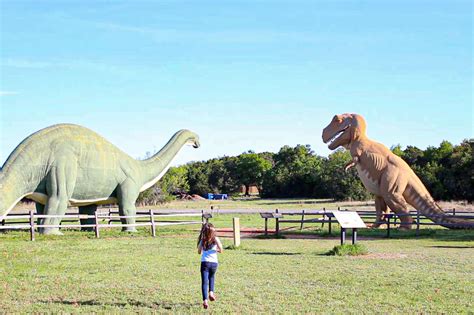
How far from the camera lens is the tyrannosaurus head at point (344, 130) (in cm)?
2544

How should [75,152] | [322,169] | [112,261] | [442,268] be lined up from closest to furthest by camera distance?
[442,268], [112,261], [75,152], [322,169]

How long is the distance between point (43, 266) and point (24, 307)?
14.6 ft

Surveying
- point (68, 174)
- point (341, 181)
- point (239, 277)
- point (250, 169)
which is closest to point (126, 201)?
point (68, 174)

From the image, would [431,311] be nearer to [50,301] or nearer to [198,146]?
[50,301]

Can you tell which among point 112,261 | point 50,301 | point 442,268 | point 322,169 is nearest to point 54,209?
point 112,261

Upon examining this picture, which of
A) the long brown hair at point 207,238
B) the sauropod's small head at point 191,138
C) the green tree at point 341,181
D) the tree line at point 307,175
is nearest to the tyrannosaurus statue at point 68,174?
the sauropod's small head at point 191,138

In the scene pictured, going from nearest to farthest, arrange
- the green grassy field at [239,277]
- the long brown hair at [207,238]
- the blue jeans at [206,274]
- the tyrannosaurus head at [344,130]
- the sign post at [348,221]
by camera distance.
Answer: the blue jeans at [206,274] → the long brown hair at [207,238] → the green grassy field at [239,277] → the sign post at [348,221] → the tyrannosaurus head at [344,130]

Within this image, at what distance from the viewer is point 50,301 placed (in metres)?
9.46

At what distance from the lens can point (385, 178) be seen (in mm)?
24125

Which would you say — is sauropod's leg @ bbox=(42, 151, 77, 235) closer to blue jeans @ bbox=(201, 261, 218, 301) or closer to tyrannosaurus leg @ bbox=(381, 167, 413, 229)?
tyrannosaurus leg @ bbox=(381, 167, 413, 229)

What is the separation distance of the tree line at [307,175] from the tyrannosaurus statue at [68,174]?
28.1 metres

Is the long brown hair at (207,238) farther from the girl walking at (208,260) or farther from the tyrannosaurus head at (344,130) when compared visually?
the tyrannosaurus head at (344,130)

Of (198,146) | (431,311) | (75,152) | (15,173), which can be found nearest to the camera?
(431,311)

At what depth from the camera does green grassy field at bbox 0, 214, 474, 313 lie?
30.0 ft
